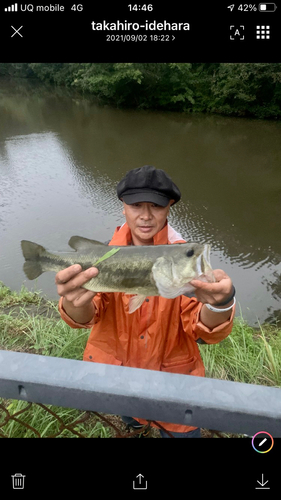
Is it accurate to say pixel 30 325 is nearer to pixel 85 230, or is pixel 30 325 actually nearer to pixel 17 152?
pixel 85 230

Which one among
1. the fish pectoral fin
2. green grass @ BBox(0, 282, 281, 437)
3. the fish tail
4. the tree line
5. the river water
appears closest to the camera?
the fish pectoral fin

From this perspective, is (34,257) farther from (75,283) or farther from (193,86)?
(193,86)

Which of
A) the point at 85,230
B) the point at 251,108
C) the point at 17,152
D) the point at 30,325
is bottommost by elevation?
the point at 30,325

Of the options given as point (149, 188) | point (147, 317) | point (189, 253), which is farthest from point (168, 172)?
point (189, 253)

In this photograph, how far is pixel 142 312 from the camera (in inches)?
94.0

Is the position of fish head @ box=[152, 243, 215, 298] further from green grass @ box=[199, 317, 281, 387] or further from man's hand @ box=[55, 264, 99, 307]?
green grass @ box=[199, 317, 281, 387]

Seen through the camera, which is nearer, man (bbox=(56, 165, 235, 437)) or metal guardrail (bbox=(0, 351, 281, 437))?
metal guardrail (bbox=(0, 351, 281, 437))

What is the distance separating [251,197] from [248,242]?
3611 mm

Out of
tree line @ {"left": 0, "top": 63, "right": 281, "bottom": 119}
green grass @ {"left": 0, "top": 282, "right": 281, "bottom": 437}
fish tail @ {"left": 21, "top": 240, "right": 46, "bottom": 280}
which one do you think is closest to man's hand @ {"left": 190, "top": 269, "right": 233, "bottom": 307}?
fish tail @ {"left": 21, "top": 240, "right": 46, "bottom": 280}

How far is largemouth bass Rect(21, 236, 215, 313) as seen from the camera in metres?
1.82
